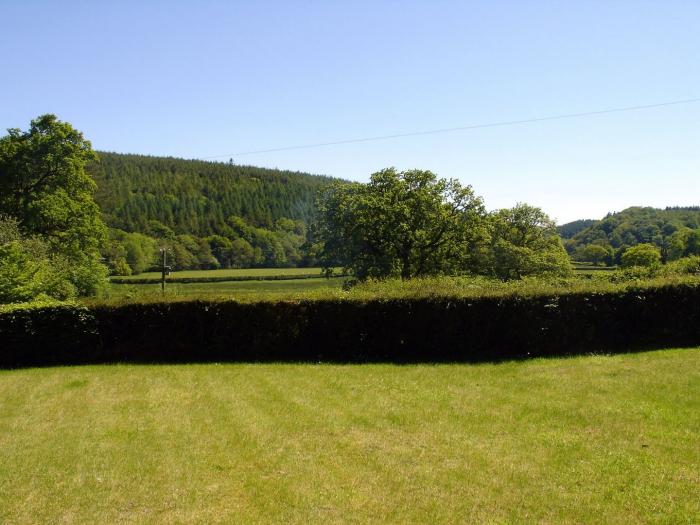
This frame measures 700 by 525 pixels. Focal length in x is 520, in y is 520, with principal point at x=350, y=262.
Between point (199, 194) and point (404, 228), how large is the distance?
393 feet

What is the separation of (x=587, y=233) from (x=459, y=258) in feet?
370

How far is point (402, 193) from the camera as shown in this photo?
34.4 meters

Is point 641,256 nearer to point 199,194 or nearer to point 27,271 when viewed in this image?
point 27,271

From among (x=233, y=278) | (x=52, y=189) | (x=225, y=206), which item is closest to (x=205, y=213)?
(x=225, y=206)

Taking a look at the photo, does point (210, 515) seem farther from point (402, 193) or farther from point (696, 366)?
point (402, 193)

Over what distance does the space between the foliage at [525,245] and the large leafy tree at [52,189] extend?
27604 millimetres

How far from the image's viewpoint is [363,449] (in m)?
8.11

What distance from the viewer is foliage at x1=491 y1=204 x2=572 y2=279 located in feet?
127

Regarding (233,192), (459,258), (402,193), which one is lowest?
(459,258)

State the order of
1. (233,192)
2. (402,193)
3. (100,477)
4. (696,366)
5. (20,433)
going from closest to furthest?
(100,477), (20,433), (696,366), (402,193), (233,192)

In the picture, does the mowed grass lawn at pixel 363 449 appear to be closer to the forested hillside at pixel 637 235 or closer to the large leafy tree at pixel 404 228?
the large leafy tree at pixel 404 228

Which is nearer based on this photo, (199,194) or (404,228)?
(404,228)

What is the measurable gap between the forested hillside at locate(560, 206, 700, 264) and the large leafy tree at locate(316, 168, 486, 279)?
4975cm

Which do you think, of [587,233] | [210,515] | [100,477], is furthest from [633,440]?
[587,233]
